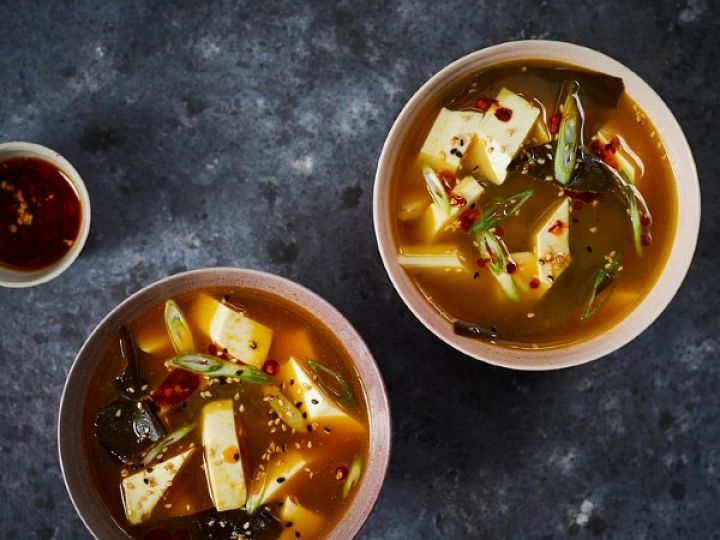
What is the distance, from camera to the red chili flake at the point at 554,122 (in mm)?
2744

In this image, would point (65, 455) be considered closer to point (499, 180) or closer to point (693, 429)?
point (499, 180)

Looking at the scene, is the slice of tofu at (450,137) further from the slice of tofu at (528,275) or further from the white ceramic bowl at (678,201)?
the slice of tofu at (528,275)

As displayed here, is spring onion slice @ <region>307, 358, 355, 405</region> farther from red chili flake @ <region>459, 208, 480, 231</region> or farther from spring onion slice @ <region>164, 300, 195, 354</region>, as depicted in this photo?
red chili flake @ <region>459, 208, 480, 231</region>

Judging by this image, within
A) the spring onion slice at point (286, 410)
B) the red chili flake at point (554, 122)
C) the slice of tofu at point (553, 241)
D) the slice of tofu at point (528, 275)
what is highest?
the red chili flake at point (554, 122)

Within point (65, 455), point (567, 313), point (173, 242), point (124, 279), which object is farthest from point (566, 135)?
point (65, 455)

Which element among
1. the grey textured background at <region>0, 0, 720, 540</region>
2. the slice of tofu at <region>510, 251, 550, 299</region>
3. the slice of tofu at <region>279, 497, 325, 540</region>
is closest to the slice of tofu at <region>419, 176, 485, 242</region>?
the slice of tofu at <region>510, 251, 550, 299</region>

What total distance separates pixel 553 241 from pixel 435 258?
38 cm

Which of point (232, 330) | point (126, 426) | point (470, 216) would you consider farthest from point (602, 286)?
point (126, 426)

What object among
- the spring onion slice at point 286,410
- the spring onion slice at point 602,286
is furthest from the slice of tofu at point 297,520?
the spring onion slice at point 602,286

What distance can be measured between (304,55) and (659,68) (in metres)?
1.27

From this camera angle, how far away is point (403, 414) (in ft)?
10.0

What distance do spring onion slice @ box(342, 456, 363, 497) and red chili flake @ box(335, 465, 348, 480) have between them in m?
0.01

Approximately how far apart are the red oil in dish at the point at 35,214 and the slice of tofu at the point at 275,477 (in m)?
1.02

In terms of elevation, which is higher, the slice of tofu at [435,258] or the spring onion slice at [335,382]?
the slice of tofu at [435,258]
